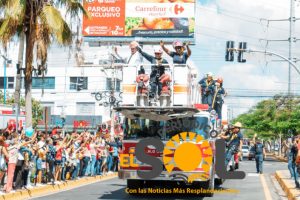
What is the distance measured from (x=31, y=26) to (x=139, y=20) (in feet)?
114

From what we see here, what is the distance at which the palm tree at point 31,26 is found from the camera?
20.6m

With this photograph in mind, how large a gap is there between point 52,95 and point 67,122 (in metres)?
5.95

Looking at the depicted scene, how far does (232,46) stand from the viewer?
108 feet

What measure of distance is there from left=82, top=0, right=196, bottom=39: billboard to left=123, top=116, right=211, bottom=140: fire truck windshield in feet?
125

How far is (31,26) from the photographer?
20.9 meters

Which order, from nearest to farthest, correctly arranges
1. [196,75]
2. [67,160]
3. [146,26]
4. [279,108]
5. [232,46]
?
1. [196,75]
2. [67,160]
3. [232,46]
4. [146,26]
5. [279,108]

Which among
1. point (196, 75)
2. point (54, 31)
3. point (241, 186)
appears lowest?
point (241, 186)

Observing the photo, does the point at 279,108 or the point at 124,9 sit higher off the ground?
the point at 124,9

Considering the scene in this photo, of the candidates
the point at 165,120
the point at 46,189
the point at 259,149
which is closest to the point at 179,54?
the point at 165,120

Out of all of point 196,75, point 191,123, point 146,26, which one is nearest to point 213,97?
point 196,75

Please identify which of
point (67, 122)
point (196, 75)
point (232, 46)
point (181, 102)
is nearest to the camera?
point (181, 102)

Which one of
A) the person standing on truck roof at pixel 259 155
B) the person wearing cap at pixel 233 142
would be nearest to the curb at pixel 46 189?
the person wearing cap at pixel 233 142

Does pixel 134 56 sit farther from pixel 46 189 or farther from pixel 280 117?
pixel 280 117

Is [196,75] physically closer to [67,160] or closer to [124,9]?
[67,160]
